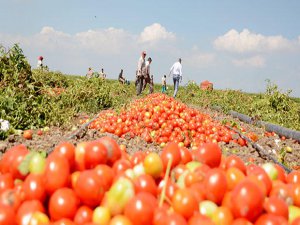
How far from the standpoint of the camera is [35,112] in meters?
10.6

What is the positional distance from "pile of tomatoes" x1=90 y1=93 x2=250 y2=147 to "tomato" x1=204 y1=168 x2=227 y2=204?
6737 millimetres

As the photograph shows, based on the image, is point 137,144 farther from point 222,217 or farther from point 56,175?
point 222,217

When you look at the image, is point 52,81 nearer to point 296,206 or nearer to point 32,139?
point 32,139

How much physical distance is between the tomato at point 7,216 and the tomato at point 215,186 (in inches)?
45.3

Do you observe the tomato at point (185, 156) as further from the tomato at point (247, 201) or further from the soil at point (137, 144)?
the soil at point (137, 144)

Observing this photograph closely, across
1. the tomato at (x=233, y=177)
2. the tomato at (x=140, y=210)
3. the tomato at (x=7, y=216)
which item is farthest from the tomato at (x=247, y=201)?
the tomato at (x=7, y=216)

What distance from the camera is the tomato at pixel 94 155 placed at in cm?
255

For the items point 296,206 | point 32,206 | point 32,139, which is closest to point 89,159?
point 32,206

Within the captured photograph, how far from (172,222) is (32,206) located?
839mm

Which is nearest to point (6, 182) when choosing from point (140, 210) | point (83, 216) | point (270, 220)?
point (83, 216)

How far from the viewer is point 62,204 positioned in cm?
225

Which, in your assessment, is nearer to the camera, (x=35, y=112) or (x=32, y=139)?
(x=32, y=139)

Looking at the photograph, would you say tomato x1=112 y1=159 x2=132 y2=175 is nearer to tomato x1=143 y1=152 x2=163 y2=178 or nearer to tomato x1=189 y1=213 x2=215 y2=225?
tomato x1=143 y1=152 x2=163 y2=178

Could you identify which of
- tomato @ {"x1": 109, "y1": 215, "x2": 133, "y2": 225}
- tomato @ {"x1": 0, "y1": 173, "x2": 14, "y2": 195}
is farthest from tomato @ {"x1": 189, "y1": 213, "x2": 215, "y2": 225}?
tomato @ {"x1": 0, "y1": 173, "x2": 14, "y2": 195}
